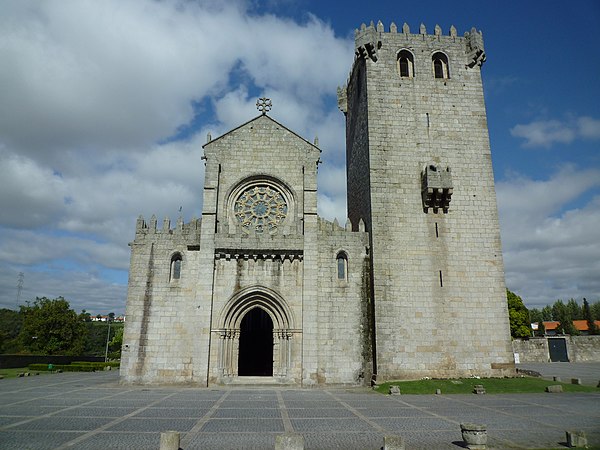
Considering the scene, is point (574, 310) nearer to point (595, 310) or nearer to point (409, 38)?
point (595, 310)

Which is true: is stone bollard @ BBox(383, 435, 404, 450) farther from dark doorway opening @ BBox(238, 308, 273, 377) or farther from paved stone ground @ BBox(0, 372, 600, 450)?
dark doorway opening @ BBox(238, 308, 273, 377)

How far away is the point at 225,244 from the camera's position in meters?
23.8

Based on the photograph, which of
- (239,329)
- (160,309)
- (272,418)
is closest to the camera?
Answer: (272,418)

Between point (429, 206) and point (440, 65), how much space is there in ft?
33.0

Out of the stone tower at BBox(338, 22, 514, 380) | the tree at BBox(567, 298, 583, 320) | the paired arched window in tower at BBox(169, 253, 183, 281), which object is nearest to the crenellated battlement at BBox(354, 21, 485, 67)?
the stone tower at BBox(338, 22, 514, 380)

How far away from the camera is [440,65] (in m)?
28.0

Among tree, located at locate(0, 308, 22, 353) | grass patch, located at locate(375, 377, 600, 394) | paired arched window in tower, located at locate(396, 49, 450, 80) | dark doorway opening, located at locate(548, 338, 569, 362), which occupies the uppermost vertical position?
paired arched window in tower, located at locate(396, 49, 450, 80)

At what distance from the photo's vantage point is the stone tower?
23141 mm

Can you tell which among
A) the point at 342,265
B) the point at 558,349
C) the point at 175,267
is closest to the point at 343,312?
the point at 342,265

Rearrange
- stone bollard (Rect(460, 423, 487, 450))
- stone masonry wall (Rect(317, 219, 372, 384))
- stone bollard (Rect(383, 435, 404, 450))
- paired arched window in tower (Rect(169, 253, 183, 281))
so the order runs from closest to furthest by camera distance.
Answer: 1. stone bollard (Rect(383, 435, 404, 450))
2. stone bollard (Rect(460, 423, 487, 450))
3. stone masonry wall (Rect(317, 219, 372, 384))
4. paired arched window in tower (Rect(169, 253, 183, 281))

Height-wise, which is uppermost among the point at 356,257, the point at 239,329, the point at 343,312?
the point at 356,257

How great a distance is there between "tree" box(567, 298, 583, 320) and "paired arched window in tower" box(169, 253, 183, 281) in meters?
119

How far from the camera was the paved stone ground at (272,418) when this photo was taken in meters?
10.8

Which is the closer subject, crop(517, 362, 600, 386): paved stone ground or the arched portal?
the arched portal
